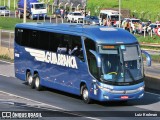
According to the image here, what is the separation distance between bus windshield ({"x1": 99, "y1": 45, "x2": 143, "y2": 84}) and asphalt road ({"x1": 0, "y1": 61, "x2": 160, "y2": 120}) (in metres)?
1.06

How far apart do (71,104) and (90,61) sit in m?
1.72

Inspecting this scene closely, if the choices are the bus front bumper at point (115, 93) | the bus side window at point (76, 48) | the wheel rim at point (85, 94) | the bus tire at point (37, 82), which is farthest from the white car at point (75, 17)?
the bus front bumper at point (115, 93)

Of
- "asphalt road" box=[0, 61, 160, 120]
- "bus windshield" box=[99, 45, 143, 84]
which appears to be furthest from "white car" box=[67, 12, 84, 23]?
"bus windshield" box=[99, 45, 143, 84]

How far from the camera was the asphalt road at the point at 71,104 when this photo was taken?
18.7 meters

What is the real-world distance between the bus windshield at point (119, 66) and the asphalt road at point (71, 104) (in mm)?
1061

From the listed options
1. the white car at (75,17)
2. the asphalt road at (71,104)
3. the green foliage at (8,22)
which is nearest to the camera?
the asphalt road at (71,104)

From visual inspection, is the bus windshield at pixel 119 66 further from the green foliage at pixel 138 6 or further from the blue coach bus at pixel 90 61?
the green foliage at pixel 138 6

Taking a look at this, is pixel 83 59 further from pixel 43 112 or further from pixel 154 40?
pixel 154 40

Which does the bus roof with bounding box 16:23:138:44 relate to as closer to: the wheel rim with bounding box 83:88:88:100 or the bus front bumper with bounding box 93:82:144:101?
the bus front bumper with bounding box 93:82:144:101

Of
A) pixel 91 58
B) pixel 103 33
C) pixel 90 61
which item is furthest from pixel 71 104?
pixel 103 33

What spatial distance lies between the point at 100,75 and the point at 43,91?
5.24 m

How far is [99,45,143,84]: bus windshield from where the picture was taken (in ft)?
65.9

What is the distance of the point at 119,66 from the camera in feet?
66.4

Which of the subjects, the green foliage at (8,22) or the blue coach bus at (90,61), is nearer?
the blue coach bus at (90,61)
